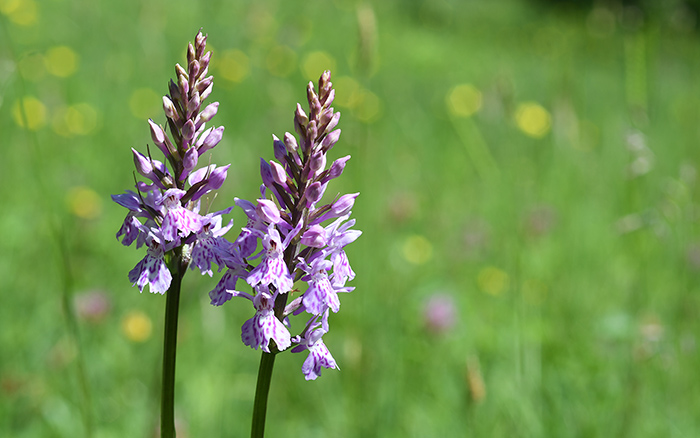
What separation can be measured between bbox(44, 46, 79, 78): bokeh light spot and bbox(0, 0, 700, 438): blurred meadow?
20mm

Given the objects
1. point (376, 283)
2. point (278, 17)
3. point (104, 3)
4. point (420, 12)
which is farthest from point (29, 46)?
point (420, 12)

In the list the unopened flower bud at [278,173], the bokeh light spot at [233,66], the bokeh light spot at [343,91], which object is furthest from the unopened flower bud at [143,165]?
the bokeh light spot at [233,66]

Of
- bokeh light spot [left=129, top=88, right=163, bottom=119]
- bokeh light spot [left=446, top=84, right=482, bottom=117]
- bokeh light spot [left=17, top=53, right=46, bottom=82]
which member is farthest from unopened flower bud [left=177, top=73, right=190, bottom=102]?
bokeh light spot [left=446, top=84, right=482, bottom=117]

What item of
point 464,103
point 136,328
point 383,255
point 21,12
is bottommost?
point 383,255

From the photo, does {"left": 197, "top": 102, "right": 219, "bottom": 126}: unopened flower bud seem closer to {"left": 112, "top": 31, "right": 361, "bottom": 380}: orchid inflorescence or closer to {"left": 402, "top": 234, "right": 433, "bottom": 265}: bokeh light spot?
{"left": 112, "top": 31, "right": 361, "bottom": 380}: orchid inflorescence

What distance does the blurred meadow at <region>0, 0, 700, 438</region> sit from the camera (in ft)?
8.93

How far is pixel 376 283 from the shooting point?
406 centimetres

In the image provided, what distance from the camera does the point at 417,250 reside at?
181 inches

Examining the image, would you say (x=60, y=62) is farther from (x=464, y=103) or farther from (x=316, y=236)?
(x=316, y=236)

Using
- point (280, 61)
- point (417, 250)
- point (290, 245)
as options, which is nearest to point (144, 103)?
point (280, 61)

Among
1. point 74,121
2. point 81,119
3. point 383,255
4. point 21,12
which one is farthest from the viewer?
point 21,12

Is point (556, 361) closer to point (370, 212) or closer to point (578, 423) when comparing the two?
point (578, 423)

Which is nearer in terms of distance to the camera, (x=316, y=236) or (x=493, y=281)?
(x=316, y=236)

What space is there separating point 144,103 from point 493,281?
343 centimetres
